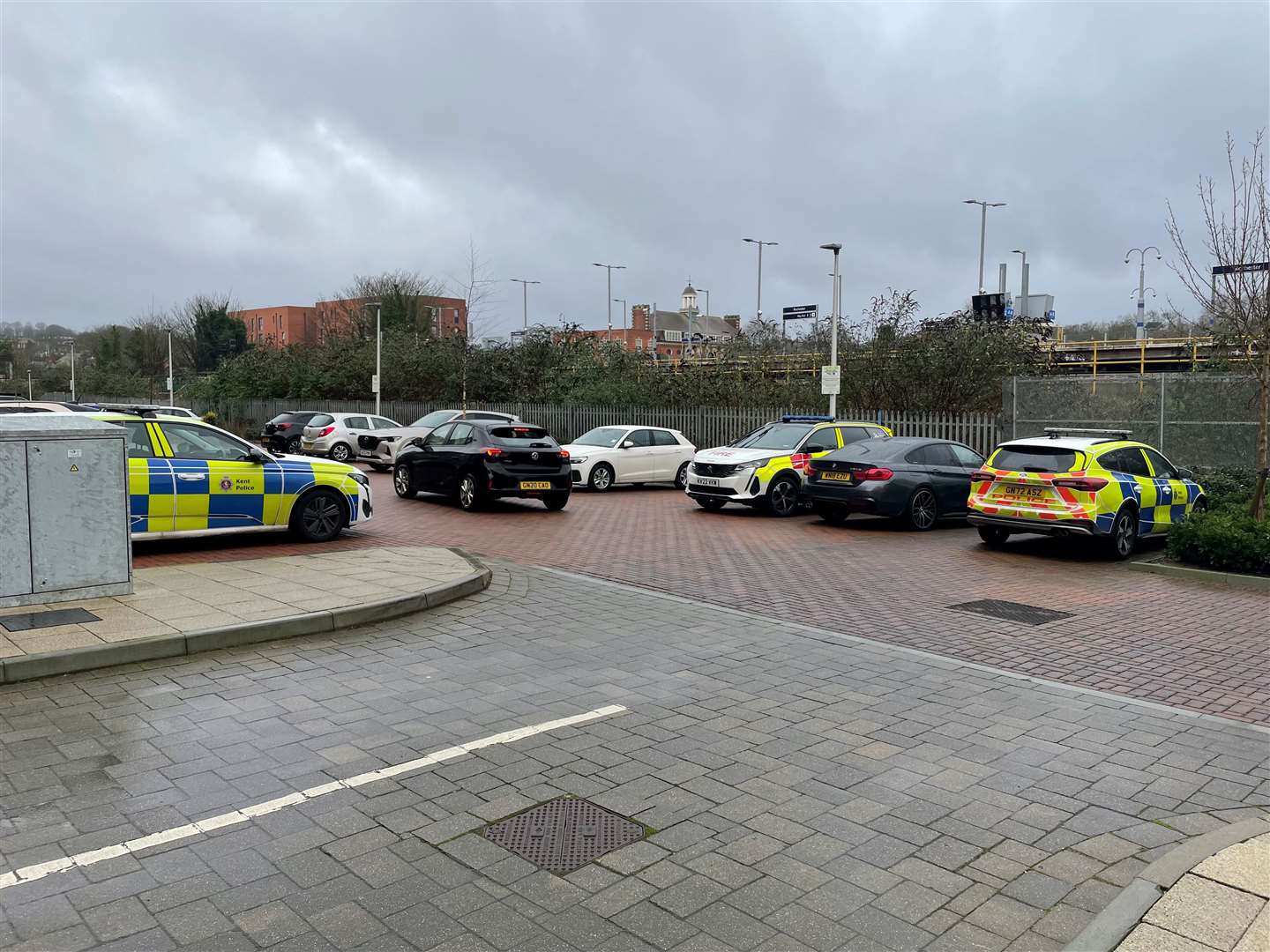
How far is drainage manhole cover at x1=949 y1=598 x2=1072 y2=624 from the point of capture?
905 centimetres

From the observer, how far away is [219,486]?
11625 millimetres

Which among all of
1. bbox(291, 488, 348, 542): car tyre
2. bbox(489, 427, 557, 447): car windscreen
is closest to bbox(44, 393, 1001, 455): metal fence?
bbox(489, 427, 557, 447): car windscreen

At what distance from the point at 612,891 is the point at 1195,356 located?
2352cm

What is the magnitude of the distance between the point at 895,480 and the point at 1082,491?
3.45m

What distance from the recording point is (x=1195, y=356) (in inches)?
901

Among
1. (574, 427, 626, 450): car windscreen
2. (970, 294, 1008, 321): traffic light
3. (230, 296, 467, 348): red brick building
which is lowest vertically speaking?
(574, 427, 626, 450): car windscreen

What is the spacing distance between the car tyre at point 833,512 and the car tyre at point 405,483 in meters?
7.62

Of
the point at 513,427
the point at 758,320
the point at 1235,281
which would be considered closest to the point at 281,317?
the point at 758,320

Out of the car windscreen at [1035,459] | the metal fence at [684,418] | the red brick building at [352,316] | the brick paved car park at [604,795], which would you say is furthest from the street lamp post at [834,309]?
the red brick building at [352,316]

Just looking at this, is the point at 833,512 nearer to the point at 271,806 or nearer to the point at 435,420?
the point at 271,806

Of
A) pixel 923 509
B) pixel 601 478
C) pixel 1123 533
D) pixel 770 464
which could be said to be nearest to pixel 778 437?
pixel 770 464

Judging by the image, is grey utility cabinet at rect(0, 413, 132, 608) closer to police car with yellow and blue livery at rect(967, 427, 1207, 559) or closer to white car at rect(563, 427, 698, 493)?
police car with yellow and blue livery at rect(967, 427, 1207, 559)

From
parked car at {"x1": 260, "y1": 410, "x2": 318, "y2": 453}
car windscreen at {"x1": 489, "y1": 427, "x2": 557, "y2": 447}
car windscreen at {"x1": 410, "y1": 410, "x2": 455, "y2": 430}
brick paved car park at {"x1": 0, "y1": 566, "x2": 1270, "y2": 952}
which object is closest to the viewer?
brick paved car park at {"x1": 0, "y1": 566, "x2": 1270, "y2": 952}

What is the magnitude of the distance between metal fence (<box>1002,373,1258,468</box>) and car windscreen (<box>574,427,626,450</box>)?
335 inches
